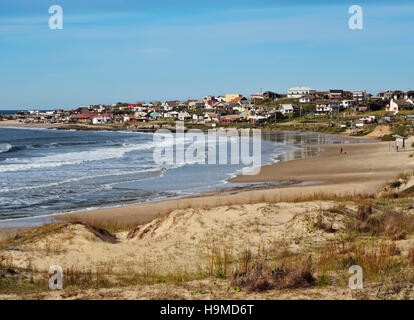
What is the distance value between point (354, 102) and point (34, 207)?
387 feet

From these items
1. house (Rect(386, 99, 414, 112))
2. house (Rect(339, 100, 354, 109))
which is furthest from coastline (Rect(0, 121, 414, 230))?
house (Rect(339, 100, 354, 109))

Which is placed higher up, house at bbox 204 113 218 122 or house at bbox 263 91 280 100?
house at bbox 263 91 280 100

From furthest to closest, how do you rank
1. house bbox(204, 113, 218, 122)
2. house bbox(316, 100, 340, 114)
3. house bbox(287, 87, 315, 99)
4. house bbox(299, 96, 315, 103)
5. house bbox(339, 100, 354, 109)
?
house bbox(287, 87, 315, 99), house bbox(299, 96, 315, 103), house bbox(204, 113, 218, 122), house bbox(339, 100, 354, 109), house bbox(316, 100, 340, 114)

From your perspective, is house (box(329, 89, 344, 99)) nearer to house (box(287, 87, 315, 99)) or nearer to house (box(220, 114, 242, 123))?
house (box(287, 87, 315, 99))

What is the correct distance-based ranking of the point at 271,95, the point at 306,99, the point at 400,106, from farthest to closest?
the point at 271,95, the point at 306,99, the point at 400,106

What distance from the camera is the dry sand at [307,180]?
20.2 m

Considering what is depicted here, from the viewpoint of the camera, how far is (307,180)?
95.9 ft

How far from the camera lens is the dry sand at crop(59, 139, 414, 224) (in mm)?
20170

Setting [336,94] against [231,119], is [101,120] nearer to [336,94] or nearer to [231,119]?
[231,119]

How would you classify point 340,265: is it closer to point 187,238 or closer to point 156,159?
point 187,238

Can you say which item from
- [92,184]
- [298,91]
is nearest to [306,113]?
[298,91]

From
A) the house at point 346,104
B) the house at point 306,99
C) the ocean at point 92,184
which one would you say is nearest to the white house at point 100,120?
the house at point 306,99

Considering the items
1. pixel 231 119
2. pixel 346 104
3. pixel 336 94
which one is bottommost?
pixel 231 119
